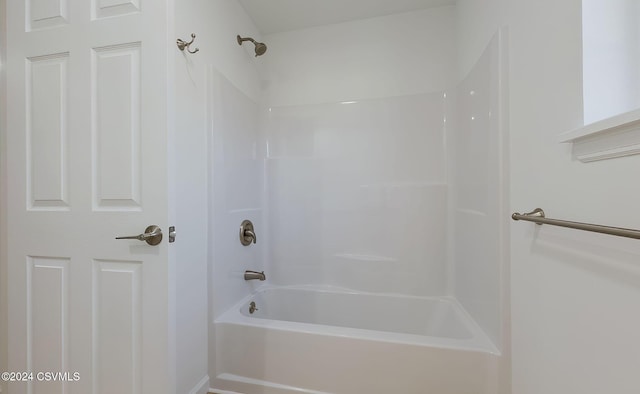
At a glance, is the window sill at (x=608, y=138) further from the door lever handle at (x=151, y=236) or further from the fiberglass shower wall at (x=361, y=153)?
the door lever handle at (x=151, y=236)

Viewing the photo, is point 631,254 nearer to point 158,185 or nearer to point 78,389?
point 158,185

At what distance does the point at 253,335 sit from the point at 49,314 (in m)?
0.92

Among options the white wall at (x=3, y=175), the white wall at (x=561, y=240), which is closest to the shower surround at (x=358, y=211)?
the white wall at (x=561, y=240)

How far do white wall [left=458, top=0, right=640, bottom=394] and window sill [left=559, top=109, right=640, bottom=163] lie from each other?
0.08 ft

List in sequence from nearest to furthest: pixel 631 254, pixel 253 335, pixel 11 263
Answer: pixel 631 254 < pixel 11 263 < pixel 253 335

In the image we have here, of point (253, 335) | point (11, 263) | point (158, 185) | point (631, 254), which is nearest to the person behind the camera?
point (631, 254)

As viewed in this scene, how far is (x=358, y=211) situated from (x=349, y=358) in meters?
1.02

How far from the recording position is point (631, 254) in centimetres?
57

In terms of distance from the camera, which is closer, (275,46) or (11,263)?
(11,263)

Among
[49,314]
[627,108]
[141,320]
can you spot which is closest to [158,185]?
[141,320]

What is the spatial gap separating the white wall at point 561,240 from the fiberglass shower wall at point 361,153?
74 centimetres

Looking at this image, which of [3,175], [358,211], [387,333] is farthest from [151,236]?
[358,211]

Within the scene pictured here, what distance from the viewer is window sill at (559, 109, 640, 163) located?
0.54 m

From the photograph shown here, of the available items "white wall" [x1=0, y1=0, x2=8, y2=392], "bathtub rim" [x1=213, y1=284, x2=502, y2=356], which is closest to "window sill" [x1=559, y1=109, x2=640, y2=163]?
"bathtub rim" [x1=213, y1=284, x2=502, y2=356]
